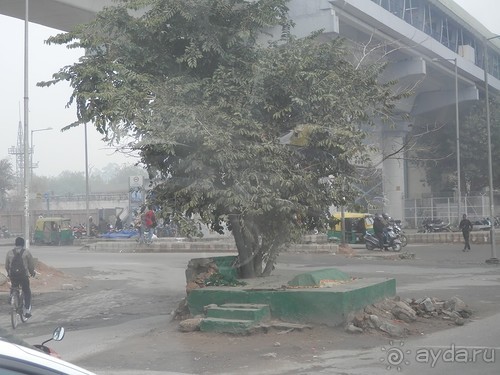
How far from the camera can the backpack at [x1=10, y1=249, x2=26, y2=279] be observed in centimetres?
1284

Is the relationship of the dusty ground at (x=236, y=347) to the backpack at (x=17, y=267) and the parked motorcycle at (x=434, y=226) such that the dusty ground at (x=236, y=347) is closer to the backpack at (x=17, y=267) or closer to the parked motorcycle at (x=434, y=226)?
the backpack at (x=17, y=267)

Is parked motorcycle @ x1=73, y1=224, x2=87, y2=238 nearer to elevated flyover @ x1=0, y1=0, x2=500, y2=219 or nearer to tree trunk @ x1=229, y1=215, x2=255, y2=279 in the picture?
elevated flyover @ x1=0, y1=0, x2=500, y2=219

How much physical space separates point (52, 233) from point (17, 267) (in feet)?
96.1

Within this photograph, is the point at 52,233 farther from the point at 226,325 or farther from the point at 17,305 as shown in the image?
the point at 226,325

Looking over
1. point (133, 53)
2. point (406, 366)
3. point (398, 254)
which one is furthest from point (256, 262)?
point (398, 254)

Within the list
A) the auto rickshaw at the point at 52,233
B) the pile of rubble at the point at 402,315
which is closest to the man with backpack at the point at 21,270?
the pile of rubble at the point at 402,315

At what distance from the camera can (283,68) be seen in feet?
39.3

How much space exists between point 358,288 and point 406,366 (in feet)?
9.47

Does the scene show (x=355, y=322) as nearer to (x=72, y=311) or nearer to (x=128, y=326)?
(x=128, y=326)

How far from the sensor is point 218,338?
1043cm

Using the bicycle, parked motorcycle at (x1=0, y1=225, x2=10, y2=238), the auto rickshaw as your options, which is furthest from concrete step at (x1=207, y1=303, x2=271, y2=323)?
parked motorcycle at (x1=0, y1=225, x2=10, y2=238)

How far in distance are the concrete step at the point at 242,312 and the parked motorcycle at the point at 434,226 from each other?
107 feet

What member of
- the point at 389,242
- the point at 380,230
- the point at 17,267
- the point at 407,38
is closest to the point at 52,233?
the point at 380,230

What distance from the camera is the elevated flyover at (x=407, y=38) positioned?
21.5m
